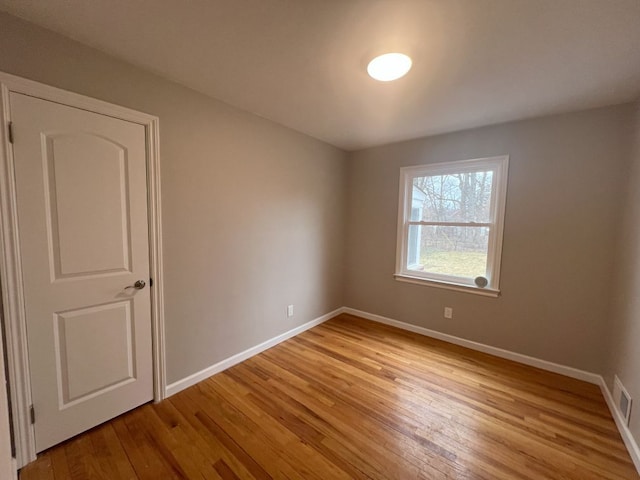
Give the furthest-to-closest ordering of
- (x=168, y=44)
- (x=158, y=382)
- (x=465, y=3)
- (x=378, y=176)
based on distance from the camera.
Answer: (x=378, y=176) < (x=158, y=382) < (x=168, y=44) < (x=465, y=3)

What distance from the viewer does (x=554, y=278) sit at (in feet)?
7.64

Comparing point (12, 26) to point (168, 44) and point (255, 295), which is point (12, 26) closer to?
point (168, 44)

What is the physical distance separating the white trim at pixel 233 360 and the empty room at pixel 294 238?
5cm

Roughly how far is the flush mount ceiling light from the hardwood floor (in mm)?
2344

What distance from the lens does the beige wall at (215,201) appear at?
151 centimetres

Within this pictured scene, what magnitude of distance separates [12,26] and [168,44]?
27.8 inches

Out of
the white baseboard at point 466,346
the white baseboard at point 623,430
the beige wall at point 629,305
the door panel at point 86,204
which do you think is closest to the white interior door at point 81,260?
the door panel at point 86,204

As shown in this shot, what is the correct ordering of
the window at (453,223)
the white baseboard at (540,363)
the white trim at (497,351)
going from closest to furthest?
1. the white baseboard at (540,363)
2. the white trim at (497,351)
3. the window at (453,223)

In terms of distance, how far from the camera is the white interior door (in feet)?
4.52

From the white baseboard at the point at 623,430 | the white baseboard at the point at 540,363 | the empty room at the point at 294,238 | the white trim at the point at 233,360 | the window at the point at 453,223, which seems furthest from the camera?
the window at the point at 453,223

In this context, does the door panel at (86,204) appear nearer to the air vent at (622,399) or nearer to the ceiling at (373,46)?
the ceiling at (373,46)

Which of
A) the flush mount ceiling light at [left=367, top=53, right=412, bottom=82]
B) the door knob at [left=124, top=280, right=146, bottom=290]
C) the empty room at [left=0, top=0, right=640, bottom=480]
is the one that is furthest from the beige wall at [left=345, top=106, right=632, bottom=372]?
the door knob at [left=124, top=280, right=146, bottom=290]

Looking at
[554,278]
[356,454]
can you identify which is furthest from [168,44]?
[554,278]

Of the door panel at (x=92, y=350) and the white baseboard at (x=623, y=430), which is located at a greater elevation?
the door panel at (x=92, y=350)
